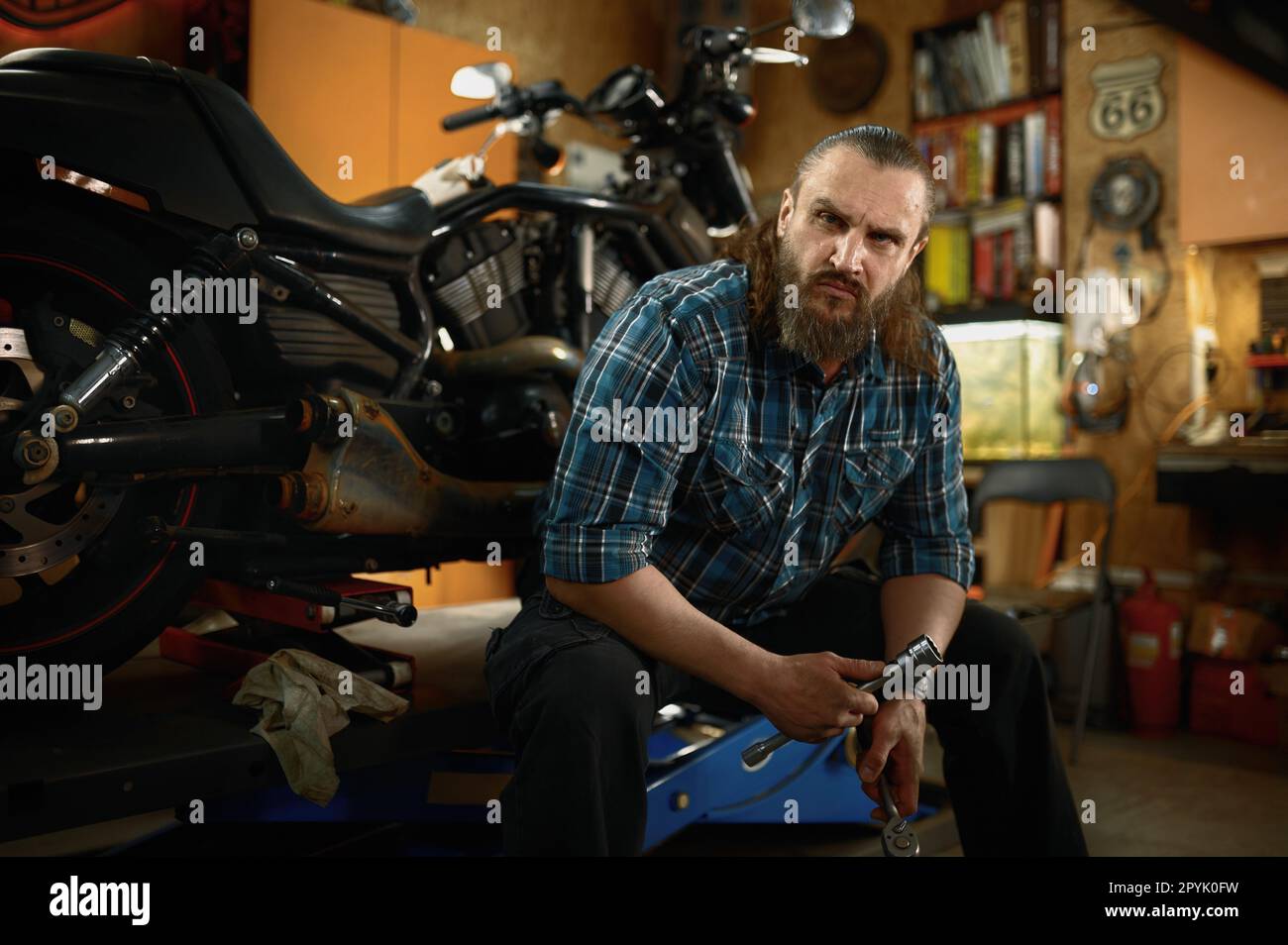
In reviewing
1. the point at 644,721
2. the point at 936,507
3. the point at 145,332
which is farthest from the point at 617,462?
the point at 145,332

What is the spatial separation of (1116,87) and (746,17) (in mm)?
1518

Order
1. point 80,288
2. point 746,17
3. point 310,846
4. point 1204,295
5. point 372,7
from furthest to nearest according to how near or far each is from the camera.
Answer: point 746,17 < point 1204,295 < point 372,7 < point 310,846 < point 80,288

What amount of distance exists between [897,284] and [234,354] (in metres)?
0.94

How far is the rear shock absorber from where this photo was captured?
131 cm

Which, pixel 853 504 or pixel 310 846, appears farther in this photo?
pixel 310 846

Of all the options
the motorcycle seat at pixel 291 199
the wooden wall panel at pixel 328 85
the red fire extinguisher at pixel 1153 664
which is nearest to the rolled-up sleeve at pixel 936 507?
the motorcycle seat at pixel 291 199

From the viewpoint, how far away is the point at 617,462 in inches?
48.2

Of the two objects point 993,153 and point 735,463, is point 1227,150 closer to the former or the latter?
point 993,153

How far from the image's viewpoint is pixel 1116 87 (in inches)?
141

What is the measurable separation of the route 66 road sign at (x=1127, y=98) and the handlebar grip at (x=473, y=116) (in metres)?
2.42

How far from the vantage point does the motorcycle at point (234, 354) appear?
4.41 feet

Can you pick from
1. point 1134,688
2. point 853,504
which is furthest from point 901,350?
point 1134,688

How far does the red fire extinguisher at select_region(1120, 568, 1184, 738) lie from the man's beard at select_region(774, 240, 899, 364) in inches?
77.4
